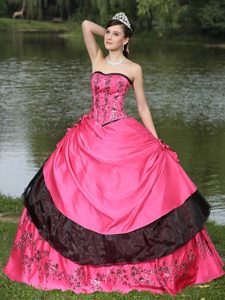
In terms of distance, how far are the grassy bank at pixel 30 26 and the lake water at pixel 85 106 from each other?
12.2 m

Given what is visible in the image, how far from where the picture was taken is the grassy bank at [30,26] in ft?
131

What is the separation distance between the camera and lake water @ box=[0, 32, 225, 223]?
32.6 feet

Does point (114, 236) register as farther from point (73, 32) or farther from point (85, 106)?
point (73, 32)

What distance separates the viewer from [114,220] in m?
4.00

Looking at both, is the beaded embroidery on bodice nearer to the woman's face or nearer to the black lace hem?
the woman's face

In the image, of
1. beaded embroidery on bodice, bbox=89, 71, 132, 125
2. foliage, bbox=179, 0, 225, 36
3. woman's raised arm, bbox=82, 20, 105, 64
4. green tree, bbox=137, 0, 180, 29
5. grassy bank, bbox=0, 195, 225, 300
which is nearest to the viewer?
grassy bank, bbox=0, 195, 225, 300

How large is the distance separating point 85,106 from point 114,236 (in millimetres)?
10931

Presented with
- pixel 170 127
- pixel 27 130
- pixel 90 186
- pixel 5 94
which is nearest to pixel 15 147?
pixel 27 130

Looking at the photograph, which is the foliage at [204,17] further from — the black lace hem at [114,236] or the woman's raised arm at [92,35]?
the black lace hem at [114,236]

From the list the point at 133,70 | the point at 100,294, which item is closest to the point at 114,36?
the point at 133,70

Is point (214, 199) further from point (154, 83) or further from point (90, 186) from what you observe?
point (154, 83)

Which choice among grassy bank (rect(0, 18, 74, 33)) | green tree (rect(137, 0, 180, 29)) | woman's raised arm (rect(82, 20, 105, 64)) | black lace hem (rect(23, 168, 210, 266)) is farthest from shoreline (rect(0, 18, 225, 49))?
black lace hem (rect(23, 168, 210, 266))

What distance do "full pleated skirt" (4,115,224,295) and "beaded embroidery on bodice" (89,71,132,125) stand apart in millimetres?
93

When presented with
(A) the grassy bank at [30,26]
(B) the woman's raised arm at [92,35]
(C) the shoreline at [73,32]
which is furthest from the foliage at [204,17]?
(B) the woman's raised arm at [92,35]
